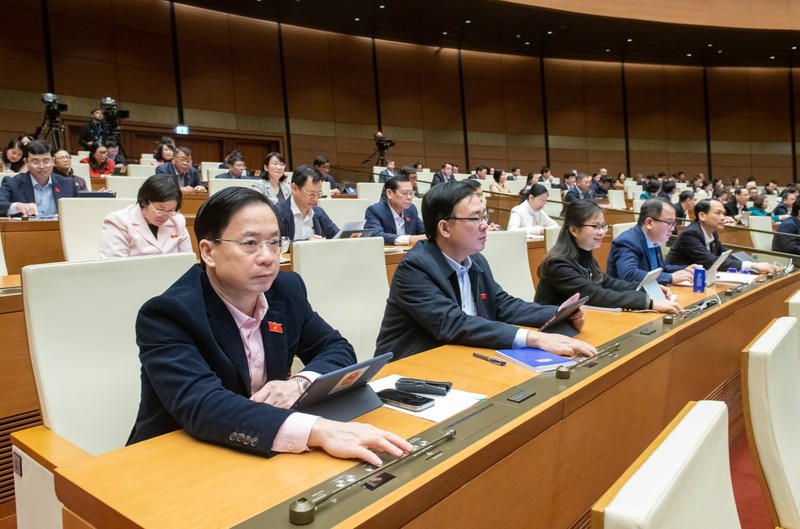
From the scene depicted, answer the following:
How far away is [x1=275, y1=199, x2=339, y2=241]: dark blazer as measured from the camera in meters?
3.72

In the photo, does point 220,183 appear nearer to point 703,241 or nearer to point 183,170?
point 183,170

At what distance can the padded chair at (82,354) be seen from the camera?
1.27 meters

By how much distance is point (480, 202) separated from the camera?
1.89m

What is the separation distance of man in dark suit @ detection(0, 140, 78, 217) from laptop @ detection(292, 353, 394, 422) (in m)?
3.49

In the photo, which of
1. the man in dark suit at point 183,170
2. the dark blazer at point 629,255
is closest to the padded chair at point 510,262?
Answer: the dark blazer at point 629,255

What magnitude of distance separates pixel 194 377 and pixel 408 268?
867 mm

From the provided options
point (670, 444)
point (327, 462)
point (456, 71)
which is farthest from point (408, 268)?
point (456, 71)

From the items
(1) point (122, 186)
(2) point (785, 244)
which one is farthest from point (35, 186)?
(2) point (785, 244)

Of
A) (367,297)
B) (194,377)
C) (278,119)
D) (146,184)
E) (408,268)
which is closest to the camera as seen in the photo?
(194,377)

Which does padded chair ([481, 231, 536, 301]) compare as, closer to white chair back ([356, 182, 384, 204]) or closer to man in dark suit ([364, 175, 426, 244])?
man in dark suit ([364, 175, 426, 244])

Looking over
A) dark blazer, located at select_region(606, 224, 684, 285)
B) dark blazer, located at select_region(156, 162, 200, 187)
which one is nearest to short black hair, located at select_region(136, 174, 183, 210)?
dark blazer, located at select_region(606, 224, 684, 285)

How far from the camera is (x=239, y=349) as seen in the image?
1225 mm

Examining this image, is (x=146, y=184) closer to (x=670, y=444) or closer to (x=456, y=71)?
(x=670, y=444)

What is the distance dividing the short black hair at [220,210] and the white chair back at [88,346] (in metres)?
0.34
